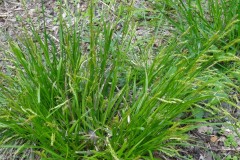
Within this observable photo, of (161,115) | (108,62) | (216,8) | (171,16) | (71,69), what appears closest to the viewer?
(161,115)

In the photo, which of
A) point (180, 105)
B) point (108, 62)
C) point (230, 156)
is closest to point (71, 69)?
point (108, 62)

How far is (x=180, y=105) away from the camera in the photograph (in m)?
2.41

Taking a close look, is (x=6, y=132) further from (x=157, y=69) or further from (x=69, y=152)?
(x=157, y=69)

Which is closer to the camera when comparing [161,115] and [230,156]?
[161,115]

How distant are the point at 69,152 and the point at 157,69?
2.41ft

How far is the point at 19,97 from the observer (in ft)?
7.89

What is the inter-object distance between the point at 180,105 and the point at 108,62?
74cm

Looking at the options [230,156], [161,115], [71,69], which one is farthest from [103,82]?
[230,156]

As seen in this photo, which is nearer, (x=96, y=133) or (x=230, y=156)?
(x=96, y=133)

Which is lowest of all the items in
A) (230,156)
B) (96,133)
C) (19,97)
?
(230,156)

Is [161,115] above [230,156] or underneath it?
above

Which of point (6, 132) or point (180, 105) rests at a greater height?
point (180, 105)

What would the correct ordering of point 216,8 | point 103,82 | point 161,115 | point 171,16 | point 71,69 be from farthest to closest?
point 171,16 → point 216,8 → point 103,82 → point 71,69 → point 161,115

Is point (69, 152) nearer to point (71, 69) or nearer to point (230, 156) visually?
point (71, 69)
